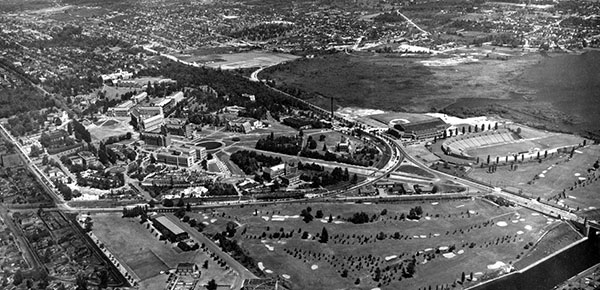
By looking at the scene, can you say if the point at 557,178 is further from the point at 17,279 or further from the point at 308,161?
the point at 17,279

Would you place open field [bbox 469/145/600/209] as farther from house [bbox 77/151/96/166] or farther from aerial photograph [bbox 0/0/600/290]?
house [bbox 77/151/96/166]

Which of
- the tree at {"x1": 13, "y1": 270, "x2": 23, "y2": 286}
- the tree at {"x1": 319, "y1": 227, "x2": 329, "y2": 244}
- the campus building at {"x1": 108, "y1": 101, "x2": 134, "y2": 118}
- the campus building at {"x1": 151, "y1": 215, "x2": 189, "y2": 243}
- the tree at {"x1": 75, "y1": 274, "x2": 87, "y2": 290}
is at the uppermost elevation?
the tree at {"x1": 13, "y1": 270, "x2": 23, "y2": 286}

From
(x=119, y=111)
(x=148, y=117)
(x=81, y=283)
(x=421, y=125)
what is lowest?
(x=119, y=111)

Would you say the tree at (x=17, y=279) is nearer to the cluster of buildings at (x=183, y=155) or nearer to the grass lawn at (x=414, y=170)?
the cluster of buildings at (x=183, y=155)

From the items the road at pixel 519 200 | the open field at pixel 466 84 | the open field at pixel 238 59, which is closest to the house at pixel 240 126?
the open field at pixel 466 84

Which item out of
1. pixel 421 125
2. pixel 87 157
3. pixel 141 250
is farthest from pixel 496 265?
pixel 87 157

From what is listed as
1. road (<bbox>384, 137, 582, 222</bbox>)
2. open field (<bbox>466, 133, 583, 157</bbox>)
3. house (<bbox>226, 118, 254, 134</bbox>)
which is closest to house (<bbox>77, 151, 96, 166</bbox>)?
house (<bbox>226, 118, 254, 134</bbox>)

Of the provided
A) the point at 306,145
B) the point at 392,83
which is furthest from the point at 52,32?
the point at 306,145
